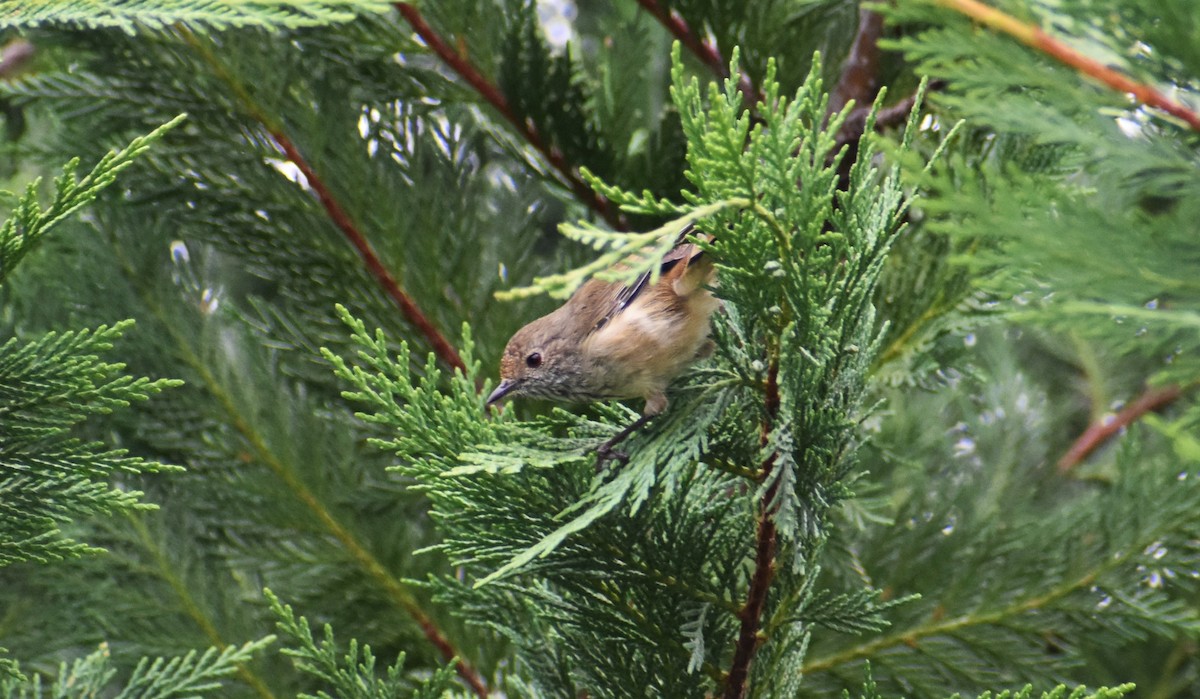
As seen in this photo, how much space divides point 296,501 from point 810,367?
1.49 m

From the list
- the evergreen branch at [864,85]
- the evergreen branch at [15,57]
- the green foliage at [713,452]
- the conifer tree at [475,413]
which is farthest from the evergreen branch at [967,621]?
the evergreen branch at [15,57]

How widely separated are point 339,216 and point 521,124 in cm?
47

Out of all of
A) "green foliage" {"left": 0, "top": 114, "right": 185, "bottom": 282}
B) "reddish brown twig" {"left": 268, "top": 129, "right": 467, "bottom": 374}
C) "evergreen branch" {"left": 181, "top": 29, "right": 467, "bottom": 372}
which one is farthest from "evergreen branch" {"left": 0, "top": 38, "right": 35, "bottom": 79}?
"green foliage" {"left": 0, "top": 114, "right": 185, "bottom": 282}

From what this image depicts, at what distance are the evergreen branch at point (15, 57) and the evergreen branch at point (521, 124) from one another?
194cm

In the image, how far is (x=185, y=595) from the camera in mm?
2584

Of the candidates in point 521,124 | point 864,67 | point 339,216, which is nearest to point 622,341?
Answer: point 521,124

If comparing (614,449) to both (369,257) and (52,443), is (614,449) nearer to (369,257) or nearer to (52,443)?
(52,443)

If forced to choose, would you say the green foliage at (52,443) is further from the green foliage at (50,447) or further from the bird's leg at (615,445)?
the bird's leg at (615,445)

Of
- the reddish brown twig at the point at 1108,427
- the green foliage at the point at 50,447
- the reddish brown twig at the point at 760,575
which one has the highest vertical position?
the green foliage at the point at 50,447

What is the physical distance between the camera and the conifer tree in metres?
1.63

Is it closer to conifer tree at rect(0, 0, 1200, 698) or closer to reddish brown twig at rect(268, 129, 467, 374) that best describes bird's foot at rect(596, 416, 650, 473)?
conifer tree at rect(0, 0, 1200, 698)

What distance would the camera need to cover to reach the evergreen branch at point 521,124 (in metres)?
2.54

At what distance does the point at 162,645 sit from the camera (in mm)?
2514

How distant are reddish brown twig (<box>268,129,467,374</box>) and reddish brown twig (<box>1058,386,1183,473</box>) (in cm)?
215
